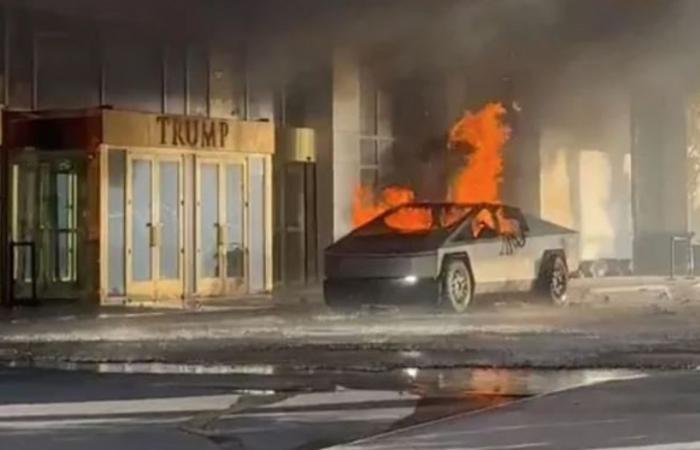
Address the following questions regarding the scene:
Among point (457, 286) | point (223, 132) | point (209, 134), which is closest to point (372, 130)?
point (223, 132)

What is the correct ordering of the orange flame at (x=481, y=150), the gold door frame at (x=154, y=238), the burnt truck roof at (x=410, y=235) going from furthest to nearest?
1. the orange flame at (x=481, y=150)
2. the gold door frame at (x=154, y=238)
3. the burnt truck roof at (x=410, y=235)

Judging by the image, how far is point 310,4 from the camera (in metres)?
26.9

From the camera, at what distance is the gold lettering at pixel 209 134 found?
26.3 metres

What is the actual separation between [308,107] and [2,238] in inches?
295

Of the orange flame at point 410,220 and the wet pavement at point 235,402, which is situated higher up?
the orange flame at point 410,220

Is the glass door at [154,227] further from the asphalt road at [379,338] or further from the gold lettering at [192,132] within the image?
the asphalt road at [379,338]

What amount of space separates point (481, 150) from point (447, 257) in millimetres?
10724

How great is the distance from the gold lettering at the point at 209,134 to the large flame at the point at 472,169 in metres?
3.94

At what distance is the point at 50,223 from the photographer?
2505 cm

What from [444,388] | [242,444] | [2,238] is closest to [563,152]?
[2,238]

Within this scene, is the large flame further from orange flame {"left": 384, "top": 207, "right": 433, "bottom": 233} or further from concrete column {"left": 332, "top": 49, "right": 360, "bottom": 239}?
orange flame {"left": 384, "top": 207, "right": 433, "bottom": 233}

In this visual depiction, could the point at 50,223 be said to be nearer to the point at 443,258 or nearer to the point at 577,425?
the point at 443,258

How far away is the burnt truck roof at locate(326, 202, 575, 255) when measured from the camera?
20484 millimetres

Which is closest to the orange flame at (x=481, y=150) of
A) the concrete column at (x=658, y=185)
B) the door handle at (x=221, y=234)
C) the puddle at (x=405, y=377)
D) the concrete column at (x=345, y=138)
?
the concrete column at (x=345, y=138)
